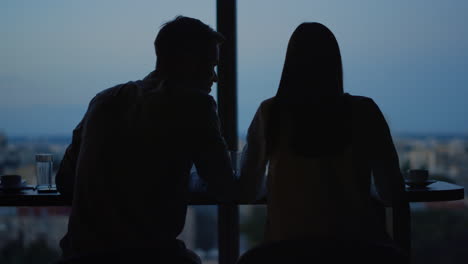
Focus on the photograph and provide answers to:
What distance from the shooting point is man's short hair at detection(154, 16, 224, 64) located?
1536 millimetres

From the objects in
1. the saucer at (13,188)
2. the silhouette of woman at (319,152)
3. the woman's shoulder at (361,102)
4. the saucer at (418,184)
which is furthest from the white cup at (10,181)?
the saucer at (418,184)

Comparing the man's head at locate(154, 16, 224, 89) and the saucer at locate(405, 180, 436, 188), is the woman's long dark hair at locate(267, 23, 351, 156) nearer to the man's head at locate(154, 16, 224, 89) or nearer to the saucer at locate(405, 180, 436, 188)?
the man's head at locate(154, 16, 224, 89)

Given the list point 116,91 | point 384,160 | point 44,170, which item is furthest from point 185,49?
point 44,170

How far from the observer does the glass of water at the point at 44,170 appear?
1984mm

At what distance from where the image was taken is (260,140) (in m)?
1.53

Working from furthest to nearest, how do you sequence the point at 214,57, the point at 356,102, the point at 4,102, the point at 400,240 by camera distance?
the point at 4,102 → the point at 400,240 → the point at 214,57 → the point at 356,102

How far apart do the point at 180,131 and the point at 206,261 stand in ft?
4.26

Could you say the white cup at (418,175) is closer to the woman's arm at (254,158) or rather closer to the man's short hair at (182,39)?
the woman's arm at (254,158)

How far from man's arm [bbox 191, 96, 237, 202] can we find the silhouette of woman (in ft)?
0.43

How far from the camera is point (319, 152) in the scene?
1396mm

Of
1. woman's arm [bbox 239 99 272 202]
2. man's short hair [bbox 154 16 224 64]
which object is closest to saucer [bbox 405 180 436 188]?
woman's arm [bbox 239 99 272 202]

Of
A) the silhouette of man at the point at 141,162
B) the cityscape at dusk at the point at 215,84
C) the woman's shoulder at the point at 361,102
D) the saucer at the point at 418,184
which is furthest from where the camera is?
the cityscape at dusk at the point at 215,84

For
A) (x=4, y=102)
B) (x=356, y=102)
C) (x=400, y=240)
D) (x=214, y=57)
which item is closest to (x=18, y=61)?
(x=4, y=102)

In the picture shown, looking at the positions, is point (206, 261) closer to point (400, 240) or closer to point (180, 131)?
point (400, 240)
